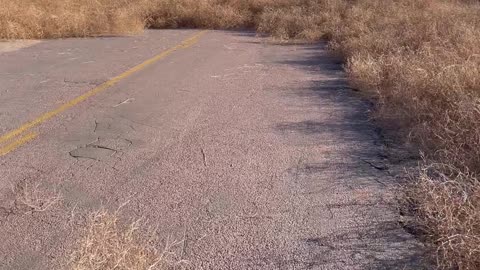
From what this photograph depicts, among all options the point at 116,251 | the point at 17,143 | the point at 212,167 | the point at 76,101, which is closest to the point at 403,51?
the point at 76,101

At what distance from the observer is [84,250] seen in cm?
339

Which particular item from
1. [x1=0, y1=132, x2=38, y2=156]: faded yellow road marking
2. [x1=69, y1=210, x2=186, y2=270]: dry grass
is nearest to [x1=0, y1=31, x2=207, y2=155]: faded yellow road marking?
[x1=0, y1=132, x2=38, y2=156]: faded yellow road marking

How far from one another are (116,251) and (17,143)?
364 cm

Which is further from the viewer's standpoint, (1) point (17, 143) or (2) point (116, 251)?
(1) point (17, 143)

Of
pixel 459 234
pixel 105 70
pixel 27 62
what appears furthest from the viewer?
pixel 27 62

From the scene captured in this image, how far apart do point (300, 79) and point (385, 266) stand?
24.7 ft

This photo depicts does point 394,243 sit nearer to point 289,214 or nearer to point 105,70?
point 289,214

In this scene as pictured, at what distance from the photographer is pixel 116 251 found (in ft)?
11.0

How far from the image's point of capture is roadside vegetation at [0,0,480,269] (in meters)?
3.95

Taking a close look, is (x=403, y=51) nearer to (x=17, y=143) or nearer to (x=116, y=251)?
(x=17, y=143)

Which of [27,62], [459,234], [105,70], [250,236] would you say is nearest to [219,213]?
[250,236]

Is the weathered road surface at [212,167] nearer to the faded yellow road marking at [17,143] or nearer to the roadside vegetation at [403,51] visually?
the faded yellow road marking at [17,143]

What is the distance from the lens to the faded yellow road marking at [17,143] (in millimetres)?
6104

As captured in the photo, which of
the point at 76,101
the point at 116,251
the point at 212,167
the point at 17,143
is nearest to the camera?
the point at 116,251
